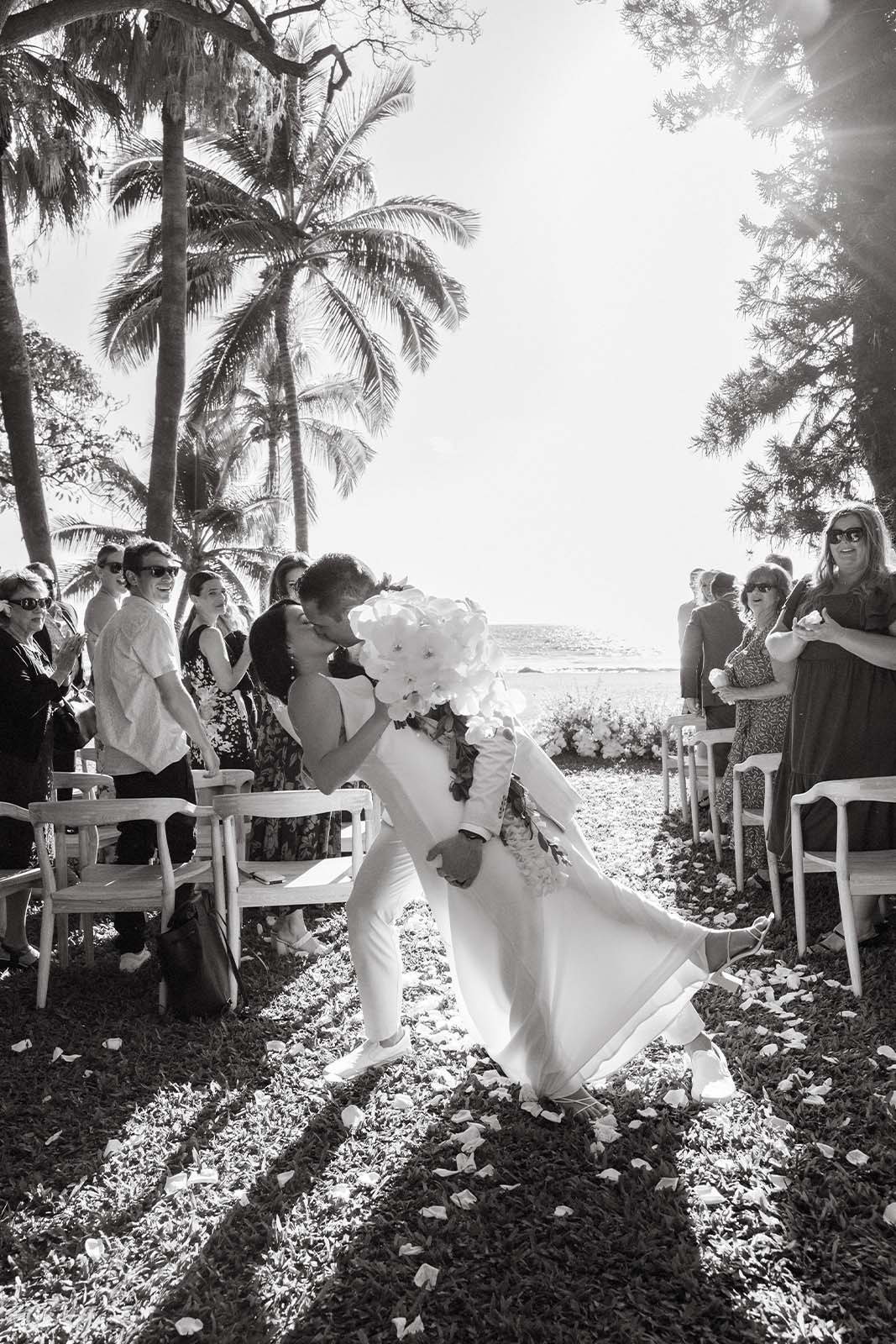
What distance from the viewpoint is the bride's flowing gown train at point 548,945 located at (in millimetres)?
3203

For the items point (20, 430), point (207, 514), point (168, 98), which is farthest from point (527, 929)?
point (207, 514)

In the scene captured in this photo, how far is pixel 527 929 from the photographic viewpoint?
320 cm

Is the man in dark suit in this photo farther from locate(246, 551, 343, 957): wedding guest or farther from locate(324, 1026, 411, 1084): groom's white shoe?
locate(324, 1026, 411, 1084): groom's white shoe

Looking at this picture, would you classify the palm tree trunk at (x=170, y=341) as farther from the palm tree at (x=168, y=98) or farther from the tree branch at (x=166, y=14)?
the tree branch at (x=166, y=14)

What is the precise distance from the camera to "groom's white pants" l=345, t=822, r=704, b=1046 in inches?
143

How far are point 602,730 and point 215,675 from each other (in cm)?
929

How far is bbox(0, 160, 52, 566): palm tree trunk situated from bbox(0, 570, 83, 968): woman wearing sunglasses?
5.25 metres

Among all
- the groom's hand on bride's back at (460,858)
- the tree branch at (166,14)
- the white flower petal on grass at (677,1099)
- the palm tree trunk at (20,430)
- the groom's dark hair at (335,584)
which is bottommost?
the white flower petal on grass at (677,1099)

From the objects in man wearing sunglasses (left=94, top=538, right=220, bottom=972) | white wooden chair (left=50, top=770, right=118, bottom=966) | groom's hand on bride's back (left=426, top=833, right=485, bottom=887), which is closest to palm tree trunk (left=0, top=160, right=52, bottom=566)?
white wooden chair (left=50, top=770, right=118, bottom=966)

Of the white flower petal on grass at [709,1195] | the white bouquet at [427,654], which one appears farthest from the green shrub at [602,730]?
the white flower petal on grass at [709,1195]

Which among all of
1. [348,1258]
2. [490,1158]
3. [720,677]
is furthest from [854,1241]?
[720,677]

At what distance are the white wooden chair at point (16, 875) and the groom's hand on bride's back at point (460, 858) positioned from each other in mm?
2615

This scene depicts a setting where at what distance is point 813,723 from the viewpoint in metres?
5.11

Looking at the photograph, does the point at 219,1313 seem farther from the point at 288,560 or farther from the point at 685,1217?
the point at 288,560
